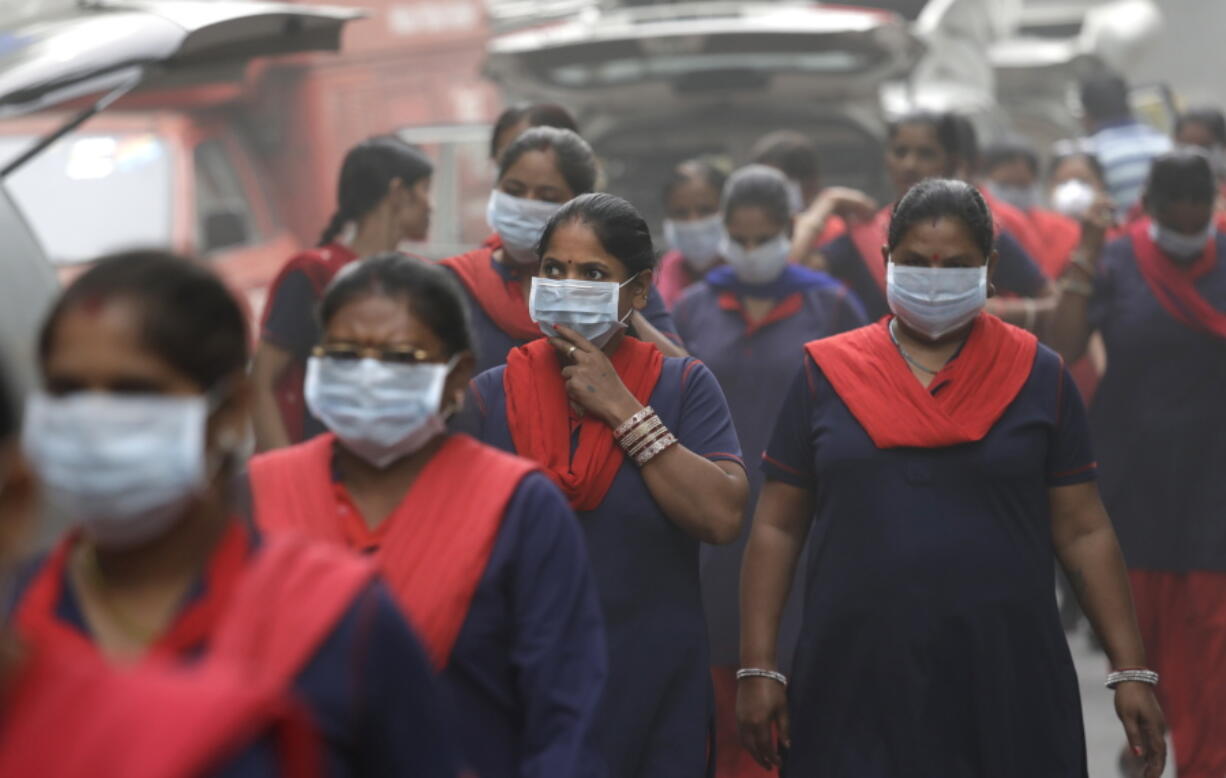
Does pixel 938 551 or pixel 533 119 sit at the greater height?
pixel 533 119

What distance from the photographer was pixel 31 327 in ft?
13.3

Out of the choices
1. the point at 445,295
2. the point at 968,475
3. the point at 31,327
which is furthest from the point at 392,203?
the point at 445,295

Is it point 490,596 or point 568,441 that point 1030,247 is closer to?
point 568,441

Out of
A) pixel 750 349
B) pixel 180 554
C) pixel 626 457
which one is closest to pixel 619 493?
pixel 626 457

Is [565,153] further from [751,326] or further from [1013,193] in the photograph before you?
[1013,193]

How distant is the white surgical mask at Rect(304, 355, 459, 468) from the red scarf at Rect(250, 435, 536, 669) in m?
0.07

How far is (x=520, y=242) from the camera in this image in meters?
4.77

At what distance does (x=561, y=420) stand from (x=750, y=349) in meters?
2.31

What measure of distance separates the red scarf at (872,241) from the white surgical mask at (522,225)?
A: 2.07 meters

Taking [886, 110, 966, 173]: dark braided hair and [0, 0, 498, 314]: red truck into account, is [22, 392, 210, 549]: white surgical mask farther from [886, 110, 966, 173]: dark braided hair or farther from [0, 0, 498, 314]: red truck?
[0, 0, 498, 314]: red truck

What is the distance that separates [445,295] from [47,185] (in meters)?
8.05

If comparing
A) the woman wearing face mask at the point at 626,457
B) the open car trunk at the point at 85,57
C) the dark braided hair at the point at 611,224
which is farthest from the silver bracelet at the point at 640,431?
the open car trunk at the point at 85,57

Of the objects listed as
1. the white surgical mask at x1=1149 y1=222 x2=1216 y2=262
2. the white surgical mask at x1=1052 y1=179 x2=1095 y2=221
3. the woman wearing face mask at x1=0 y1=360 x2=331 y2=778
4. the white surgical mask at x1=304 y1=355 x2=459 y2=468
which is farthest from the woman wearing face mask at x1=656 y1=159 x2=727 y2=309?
the woman wearing face mask at x1=0 y1=360 x2=331 y2=778

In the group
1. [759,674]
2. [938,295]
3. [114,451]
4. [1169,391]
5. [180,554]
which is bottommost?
[1169,391]
